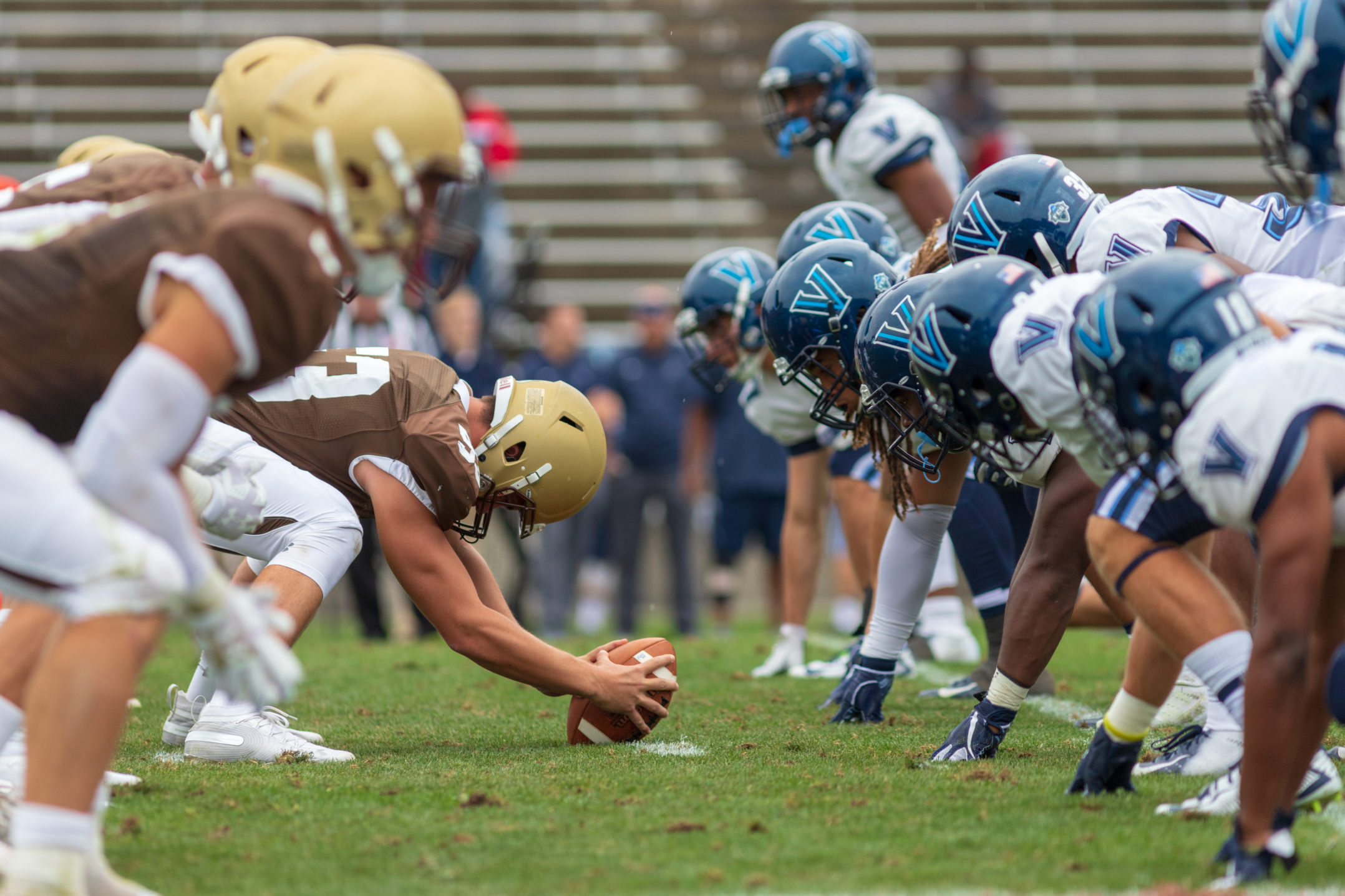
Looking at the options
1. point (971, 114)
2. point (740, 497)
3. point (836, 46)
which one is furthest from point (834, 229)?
point (971, 114)

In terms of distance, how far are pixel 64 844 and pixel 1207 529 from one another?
7.31 ft

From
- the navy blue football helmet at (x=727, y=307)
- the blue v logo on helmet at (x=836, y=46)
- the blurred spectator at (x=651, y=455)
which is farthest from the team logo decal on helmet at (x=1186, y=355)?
the blurred spectator at (x=651, y=455)

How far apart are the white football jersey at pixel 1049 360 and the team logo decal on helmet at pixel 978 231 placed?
89 cm

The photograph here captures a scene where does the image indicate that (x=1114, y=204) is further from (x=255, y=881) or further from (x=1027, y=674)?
(x=255, y=881)

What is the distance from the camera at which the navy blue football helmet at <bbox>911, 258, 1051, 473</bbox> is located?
3.15 m

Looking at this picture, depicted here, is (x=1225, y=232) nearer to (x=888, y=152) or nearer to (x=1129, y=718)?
(x=1129, y=718)

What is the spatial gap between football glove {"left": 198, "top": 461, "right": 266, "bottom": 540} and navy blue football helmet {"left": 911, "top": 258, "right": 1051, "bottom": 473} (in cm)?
151

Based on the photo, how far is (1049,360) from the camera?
9.84 ft

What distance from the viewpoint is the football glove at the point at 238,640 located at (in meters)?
2.42

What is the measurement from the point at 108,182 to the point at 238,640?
1.13 meters

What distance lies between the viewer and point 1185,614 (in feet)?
9.56

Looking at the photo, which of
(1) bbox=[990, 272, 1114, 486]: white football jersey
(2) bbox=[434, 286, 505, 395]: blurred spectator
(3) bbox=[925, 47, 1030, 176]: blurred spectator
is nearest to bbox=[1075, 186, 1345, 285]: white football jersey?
(1) bbox=[990, 272, 1114, 486]: white football jersey

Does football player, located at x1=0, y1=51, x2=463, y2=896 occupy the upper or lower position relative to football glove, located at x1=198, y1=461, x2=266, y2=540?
upper

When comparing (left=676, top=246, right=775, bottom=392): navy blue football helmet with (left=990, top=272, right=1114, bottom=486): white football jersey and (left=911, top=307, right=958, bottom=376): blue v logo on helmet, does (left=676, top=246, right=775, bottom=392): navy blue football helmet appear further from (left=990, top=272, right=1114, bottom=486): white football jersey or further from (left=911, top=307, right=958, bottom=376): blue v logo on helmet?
(left=990, top=272, right=1114, bottom=486): white football jersey
